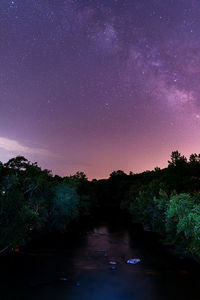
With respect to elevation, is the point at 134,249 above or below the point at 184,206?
below

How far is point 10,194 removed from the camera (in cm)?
2939

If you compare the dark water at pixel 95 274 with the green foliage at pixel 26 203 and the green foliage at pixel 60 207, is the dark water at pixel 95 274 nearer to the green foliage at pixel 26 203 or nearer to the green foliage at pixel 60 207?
the green foliage at pixel 26 203

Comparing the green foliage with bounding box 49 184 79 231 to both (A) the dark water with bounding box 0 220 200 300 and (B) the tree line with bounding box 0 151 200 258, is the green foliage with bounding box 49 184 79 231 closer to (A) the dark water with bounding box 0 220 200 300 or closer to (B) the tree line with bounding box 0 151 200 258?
(B) the tree line with bounding box 0 151 200 258

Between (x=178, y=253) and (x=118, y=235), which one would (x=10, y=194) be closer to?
(x=178, y=253)

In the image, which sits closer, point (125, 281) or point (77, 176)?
point (125, 281)

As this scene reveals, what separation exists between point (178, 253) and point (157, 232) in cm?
1711

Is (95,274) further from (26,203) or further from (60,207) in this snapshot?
(60,207)

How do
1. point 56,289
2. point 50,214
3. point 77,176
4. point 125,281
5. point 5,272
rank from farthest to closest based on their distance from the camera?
point 77,176, point 50,214, point 5,272, point 125,281, point 56,289

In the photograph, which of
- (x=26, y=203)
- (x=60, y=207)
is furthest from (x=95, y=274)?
(x=60, y=207)

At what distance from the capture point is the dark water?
20297 mm

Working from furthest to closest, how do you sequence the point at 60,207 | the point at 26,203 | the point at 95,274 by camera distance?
the point at 60,207 < the point at 26,203 < the point at 95,274

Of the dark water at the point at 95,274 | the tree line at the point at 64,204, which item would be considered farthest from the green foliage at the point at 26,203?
the dark water at the point at 95,274

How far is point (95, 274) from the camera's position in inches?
977

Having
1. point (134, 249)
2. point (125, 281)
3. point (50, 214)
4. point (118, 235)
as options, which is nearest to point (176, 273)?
point (125, 281)
